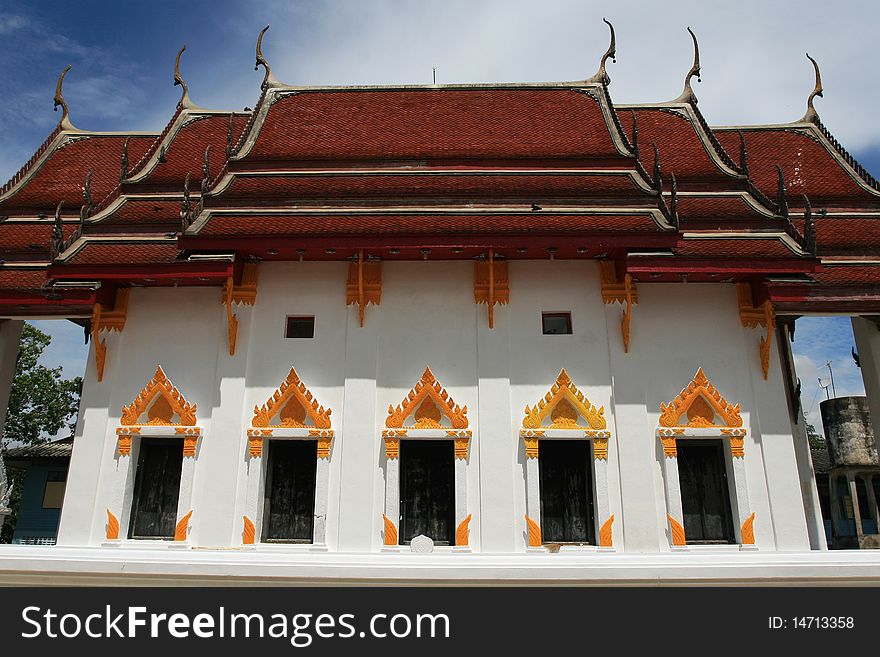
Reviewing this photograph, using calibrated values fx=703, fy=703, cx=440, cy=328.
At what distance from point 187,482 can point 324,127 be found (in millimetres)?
6810

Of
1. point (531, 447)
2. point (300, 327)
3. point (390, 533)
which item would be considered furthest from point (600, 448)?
point (300, 327)

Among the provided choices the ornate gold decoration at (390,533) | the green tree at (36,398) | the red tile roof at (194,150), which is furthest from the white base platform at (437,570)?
the green tree at (36,398)

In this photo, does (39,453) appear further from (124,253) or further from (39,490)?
(124,253)

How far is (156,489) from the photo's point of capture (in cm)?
1033

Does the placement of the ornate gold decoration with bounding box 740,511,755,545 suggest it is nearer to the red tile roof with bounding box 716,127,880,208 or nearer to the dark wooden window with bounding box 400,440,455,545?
the dark wooden window with bounding box 400,440,455,545

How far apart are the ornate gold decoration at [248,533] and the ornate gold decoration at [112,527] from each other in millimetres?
1803

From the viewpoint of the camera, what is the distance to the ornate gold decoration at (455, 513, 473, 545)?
31.0 ft

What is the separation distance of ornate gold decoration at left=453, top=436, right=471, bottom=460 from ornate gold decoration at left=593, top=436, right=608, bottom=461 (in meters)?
1.78

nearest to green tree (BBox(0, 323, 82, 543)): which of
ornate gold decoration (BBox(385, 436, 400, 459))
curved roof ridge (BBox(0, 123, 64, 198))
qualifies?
curved roof ridge (BBox(0, 123, 64, 198))

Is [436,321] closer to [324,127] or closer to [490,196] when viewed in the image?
[490,196]

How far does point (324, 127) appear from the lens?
13.0 meters
